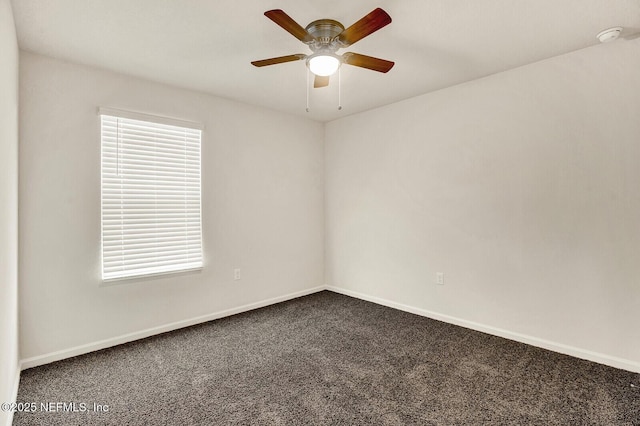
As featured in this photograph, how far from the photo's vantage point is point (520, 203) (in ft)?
9.37

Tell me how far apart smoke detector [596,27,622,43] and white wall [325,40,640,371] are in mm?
142

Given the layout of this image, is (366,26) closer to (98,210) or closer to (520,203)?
(520,203)

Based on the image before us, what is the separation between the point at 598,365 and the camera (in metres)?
2.42

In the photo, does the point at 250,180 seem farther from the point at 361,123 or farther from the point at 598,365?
the point at 598,365

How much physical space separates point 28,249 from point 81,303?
0.58m

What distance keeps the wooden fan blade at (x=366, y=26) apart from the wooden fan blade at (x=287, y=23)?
219mm

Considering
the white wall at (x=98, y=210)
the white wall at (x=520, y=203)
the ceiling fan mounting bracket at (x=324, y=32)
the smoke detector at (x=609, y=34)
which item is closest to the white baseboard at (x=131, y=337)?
the white wall at (x=98, y=210)

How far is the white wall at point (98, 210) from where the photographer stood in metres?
2.47

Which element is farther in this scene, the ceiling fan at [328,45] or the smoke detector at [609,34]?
the smoke detector at [609,34]

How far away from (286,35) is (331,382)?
2.47 m

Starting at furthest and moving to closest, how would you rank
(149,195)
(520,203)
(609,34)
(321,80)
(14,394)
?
(149,195)
(520,203)
(321,80)
(609,34)
(14,394)

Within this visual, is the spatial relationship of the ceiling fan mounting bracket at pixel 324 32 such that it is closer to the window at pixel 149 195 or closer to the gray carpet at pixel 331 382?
the window at pixel 149 195

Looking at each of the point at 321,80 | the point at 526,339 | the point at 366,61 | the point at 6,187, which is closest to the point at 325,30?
the point at 366,61

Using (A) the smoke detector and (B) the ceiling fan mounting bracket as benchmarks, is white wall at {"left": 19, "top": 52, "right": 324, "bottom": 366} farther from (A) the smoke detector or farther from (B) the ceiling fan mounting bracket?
(A) the smoke detector
